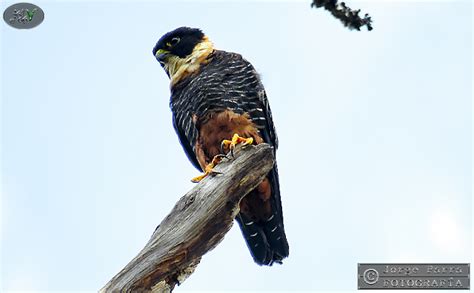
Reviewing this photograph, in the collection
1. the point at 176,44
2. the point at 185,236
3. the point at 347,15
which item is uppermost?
the point at 176,44

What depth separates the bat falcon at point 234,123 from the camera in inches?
199

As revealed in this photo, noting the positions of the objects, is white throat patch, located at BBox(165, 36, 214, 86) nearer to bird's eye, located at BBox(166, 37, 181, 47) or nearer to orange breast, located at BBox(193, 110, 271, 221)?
bird's eye, located at BBox(166, 37, 181, 47)

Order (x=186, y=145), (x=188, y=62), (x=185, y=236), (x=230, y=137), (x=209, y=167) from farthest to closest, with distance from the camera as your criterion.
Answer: (x=188, y=62), (x=186, y=145), (x=230, y=137), (x=209, y=167), (x=185, y=236)

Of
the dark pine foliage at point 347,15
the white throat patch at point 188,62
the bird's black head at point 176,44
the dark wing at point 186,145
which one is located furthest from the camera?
the bird's black head at point 176,44

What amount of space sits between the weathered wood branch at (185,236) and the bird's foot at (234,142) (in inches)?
19.1

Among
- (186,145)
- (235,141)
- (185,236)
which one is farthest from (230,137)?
(185,236)

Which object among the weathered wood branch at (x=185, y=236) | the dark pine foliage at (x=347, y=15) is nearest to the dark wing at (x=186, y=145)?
the weathered wood branch at (x=185, y=236)

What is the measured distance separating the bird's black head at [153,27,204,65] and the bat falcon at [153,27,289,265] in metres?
0.23

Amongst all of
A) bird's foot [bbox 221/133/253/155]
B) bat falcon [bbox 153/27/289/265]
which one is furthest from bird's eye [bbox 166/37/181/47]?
bird's foot [bbox 221/133/253/155]

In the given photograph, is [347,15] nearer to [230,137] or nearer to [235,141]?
[235,141]

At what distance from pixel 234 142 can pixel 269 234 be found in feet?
2.70

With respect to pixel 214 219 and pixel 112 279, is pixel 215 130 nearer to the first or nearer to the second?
pixel 214 219

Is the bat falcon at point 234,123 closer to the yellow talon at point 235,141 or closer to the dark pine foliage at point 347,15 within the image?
the yellow talon at point 235,141

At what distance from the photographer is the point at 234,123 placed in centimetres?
509
